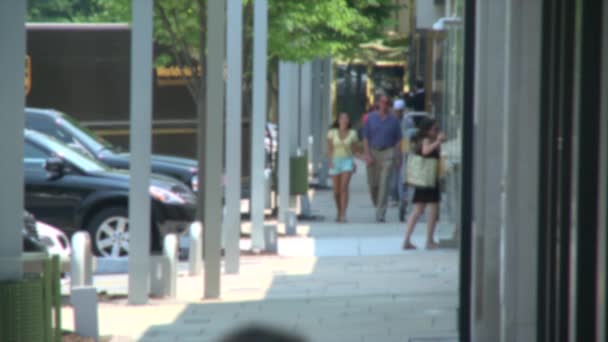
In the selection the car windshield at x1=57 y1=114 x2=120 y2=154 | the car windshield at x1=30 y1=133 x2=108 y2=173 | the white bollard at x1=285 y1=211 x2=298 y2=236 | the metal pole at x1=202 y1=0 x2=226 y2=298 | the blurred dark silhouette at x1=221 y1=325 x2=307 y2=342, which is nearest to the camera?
the blurred dark silhouette at x1=221 y1=325 x2=307 y2=342

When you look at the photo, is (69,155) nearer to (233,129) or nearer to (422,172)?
(233,129)

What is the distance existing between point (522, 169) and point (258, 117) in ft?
Result: 30.2

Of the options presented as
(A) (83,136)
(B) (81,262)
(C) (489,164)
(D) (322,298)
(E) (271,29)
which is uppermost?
(E) (271,29)

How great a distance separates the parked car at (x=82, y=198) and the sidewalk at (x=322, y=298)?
1.34 m

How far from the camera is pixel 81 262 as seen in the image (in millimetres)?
10641

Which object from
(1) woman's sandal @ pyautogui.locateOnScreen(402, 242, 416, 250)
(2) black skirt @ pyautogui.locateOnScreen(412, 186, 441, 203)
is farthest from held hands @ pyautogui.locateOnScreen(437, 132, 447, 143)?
(1) woman's sandal @ pyautogui.locateOnScreen(402, 242, 416, 250)

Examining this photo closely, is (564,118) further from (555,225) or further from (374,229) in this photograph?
(374,229)

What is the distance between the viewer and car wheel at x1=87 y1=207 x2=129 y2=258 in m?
15.4

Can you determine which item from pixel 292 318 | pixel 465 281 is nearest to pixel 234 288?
pixel 292 318

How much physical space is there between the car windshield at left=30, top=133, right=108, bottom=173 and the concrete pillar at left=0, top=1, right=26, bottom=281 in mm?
8321

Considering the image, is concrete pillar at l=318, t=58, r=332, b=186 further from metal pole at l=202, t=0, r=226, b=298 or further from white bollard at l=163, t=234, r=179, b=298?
white bollard at l=163, t=234, r=179, b=298

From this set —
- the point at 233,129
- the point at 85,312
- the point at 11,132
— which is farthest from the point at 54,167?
the point at 11,132

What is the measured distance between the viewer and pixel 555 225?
22.9 feet

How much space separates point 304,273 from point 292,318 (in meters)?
3.75
